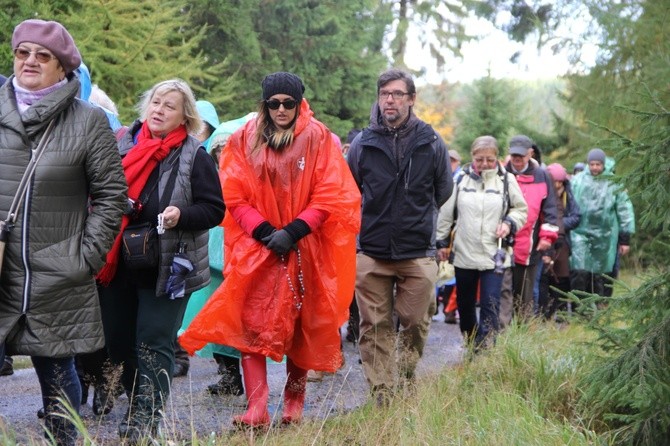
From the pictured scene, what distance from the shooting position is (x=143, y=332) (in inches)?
213

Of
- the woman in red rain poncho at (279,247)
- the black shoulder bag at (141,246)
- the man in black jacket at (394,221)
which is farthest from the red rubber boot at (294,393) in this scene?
the black shoulder bag at (141,246)

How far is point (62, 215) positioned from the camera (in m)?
4.59

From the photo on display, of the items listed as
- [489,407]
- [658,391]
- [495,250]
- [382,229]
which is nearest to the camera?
[658,391]

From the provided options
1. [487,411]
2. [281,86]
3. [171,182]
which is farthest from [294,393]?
[281,86]

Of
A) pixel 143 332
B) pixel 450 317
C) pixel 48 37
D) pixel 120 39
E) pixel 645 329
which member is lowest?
pixel 450 317

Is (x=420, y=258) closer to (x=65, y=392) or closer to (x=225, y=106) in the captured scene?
(x=65, y=392)

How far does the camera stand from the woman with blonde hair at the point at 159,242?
5.37 m

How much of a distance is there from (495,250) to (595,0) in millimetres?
9407

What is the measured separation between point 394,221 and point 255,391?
1.57 metres

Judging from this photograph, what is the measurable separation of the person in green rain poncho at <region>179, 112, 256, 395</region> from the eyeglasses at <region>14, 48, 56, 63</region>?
2.24 m

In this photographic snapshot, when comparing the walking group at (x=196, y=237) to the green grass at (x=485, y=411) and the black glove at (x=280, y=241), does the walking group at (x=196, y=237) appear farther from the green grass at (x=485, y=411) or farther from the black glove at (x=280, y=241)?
the green grass at (x=485, y=411)

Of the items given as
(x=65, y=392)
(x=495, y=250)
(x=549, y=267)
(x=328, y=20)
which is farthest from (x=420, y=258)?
(x=328, y=20)

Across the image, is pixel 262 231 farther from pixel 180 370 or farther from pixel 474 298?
pixel 474 298

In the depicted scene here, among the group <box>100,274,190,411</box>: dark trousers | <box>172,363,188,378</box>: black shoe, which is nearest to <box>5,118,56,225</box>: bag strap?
<box>100,274,190,411</box>: dark trousers
